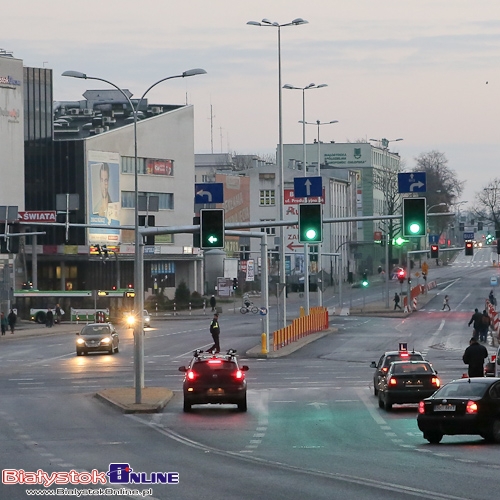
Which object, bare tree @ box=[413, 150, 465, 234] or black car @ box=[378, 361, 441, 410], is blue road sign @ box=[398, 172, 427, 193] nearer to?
black car @ box=[378, 361, 441, 410]

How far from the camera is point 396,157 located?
192 meters

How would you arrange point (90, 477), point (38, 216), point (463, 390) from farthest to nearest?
point (38, 216) < point (463, 390) < point (90, 477)

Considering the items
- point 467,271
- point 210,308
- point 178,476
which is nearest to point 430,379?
point 178,476

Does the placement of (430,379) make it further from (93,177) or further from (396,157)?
(396,157)

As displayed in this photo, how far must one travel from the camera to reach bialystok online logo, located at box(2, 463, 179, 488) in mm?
17125

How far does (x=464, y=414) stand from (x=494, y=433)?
772mm

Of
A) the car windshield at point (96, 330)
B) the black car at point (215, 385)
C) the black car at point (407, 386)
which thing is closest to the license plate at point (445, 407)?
the black car at point (407, 386)

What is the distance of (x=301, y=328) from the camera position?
220ft

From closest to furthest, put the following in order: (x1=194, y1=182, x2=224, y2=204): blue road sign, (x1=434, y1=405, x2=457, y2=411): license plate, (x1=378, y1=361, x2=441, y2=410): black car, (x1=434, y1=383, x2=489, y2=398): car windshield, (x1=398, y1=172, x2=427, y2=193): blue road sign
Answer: (x1=434, y1=405, x2=457, y2=411): license plate
(x1=434, y1=383, x2=489, y2=398): car windshield
(x1=378, y1=361, x2=441, y2=410): black car
(x1=398, y1=172, x2=427, y2=193): blue road sign
(x1=194, y1=182, x2=224, y2=204): blue road sign

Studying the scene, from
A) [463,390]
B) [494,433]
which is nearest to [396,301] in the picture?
[463,390]

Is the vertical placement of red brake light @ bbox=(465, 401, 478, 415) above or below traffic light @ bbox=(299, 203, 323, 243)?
below

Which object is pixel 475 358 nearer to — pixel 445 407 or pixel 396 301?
pixel 445 407

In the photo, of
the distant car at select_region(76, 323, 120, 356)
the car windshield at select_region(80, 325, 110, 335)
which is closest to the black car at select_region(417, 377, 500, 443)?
the distant car at select_region(76, 323, 120, 356)

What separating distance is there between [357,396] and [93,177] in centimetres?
8667
